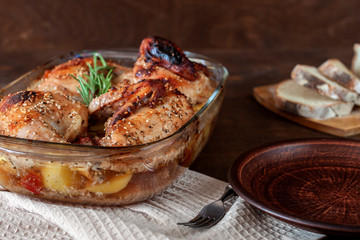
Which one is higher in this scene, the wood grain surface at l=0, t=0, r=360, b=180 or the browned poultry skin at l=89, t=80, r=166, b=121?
the browned poultry skin at l=89, t=80, r=166, b=121

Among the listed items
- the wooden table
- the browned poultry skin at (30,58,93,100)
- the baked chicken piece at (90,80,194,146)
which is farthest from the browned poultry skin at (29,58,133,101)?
the wooden table

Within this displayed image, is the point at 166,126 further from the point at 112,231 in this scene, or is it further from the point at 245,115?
the point at 245,115

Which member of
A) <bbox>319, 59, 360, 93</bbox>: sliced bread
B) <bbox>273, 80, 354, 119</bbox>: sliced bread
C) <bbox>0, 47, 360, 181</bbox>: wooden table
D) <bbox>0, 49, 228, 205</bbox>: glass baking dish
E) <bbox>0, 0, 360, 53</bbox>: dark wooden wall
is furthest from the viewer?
<bbox>0, 0, 360, 53</bbox>: dark wooden wall

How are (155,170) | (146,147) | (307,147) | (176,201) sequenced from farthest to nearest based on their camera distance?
1. (307,147)
2. (176,201)
3. (155,170)
4. (146,147)

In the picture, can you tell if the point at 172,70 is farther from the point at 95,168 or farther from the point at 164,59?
the point at 95,168

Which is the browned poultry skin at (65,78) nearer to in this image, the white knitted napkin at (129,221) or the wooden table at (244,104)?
the white knitted napkin at (129,221)

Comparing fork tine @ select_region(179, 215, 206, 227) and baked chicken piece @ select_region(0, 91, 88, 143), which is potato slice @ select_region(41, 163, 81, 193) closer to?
baked chicken piece @ select_region(0, 91, 88, 143)

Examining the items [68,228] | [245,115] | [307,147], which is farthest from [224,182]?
[245,115]
